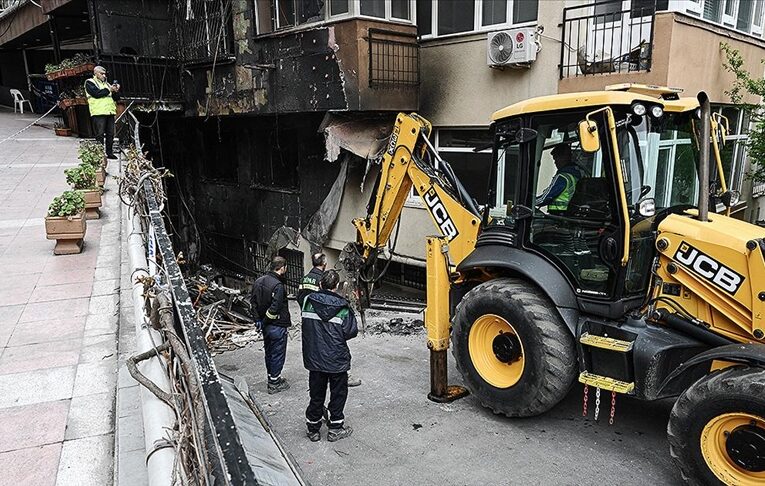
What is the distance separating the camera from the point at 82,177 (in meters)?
8.14

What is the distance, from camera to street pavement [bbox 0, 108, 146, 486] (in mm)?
2908

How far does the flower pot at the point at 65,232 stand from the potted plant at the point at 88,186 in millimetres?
1456

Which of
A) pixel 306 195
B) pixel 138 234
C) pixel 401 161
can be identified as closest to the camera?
pixel 138 234

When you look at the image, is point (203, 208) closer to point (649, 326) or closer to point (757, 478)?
point (649, 326)

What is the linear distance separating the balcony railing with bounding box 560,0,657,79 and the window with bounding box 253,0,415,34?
3.00m

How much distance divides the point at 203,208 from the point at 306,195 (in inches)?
198

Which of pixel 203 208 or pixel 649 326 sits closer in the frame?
pixel 649 326

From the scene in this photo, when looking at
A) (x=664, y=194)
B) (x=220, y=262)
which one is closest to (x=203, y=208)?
(x=220, y=262)

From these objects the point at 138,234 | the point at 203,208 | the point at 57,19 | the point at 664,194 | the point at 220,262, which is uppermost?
the point at 57,19

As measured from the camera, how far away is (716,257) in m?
4.02

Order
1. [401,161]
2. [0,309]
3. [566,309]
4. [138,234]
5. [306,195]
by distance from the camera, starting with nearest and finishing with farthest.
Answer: [566,309] < [0,309] < [138,234] < [401,161] < [306,195]

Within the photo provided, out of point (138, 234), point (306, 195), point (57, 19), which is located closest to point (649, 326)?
point (138, 234)

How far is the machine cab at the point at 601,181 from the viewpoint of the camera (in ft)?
14.0

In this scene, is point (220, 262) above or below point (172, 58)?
below
